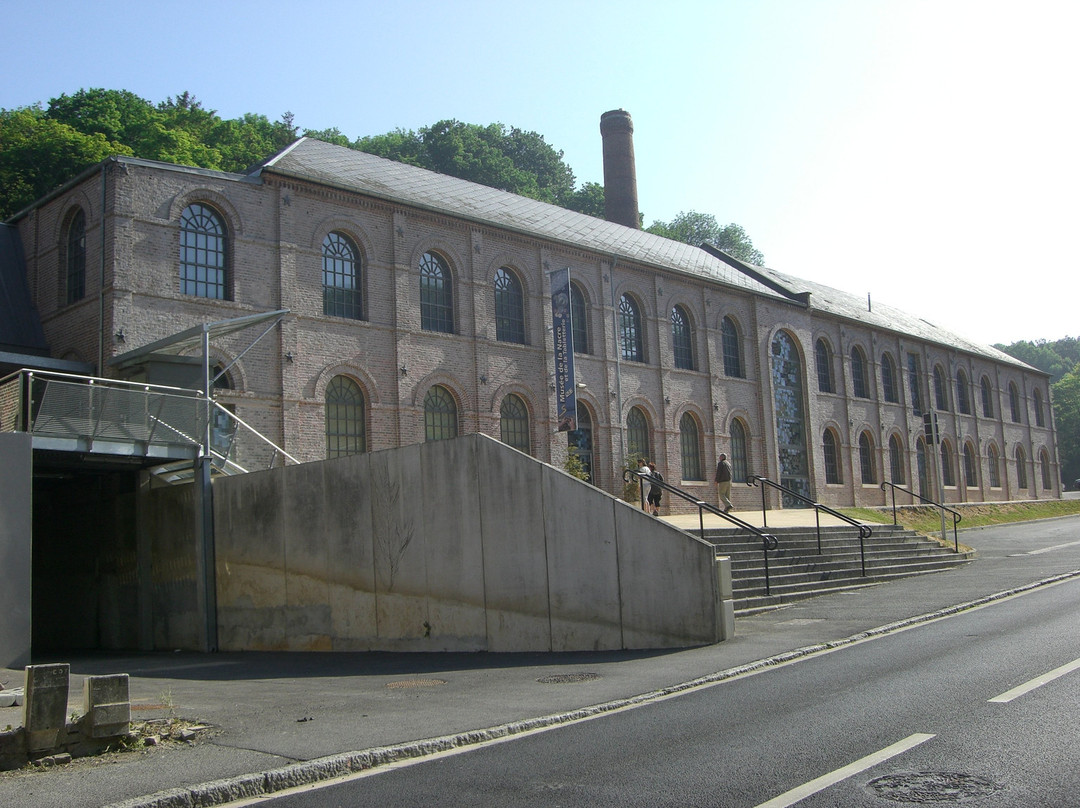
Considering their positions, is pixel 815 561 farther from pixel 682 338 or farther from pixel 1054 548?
pixel 682 338

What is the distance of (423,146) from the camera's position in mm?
66688

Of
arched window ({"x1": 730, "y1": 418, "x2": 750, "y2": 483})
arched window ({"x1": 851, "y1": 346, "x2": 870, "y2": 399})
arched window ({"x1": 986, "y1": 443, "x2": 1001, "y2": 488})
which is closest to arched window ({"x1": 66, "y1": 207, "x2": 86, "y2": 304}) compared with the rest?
arched window ({"x1": 730, "y1": 418, "x2": 750, "y2": 483})

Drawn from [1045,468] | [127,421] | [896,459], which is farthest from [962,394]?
[127,421]

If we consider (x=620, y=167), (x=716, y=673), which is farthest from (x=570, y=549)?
(x=620, y=167)

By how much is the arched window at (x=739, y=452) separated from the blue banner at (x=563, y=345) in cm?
928

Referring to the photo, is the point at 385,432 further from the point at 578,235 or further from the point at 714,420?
the point at 714,420

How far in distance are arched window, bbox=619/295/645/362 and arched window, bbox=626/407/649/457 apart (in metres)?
1.76

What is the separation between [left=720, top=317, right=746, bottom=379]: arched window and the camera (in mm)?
33719

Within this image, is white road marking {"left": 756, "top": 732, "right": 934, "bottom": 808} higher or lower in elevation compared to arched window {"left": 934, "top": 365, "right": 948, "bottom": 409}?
lower

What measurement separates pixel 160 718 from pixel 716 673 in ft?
17.1

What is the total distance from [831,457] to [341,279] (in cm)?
2281

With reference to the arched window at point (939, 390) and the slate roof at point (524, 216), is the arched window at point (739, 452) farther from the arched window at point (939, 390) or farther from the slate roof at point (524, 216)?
the arched window at point (939, 390)

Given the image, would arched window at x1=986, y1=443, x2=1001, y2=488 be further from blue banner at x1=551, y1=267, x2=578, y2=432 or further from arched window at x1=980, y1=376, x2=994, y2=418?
blue banner at x1=551, y1=267, x2=578, y2=432

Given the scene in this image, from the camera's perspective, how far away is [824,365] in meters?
38.5
